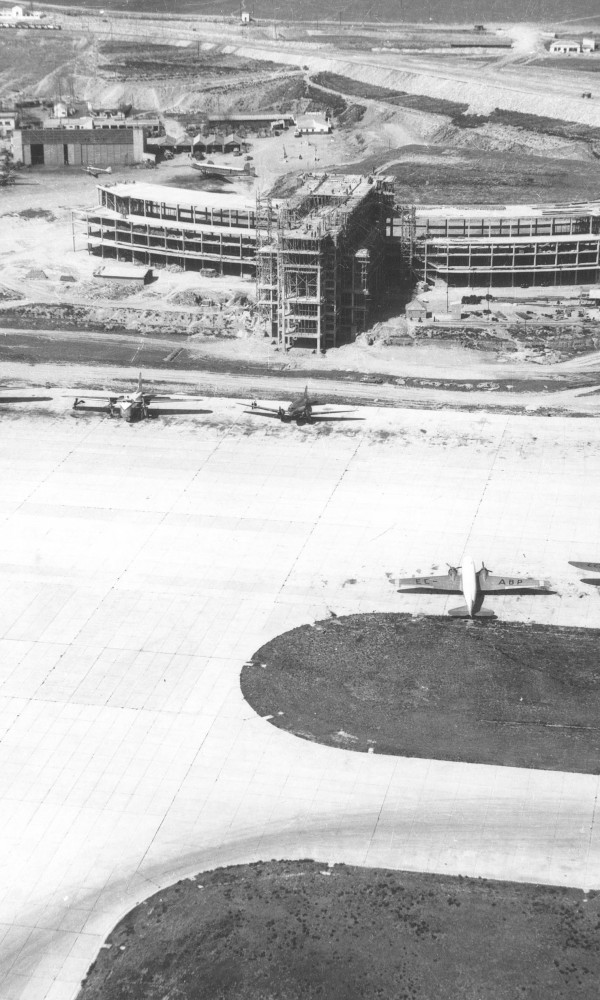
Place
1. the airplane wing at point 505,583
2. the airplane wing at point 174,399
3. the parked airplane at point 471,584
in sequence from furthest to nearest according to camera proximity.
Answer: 1. the airplane wing at point 174,399
2. the airplane wing at point 505,583
3. the parked airplane at point 471,584

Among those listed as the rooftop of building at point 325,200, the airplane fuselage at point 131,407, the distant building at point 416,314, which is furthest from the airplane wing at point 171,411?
the distant building at point 416,314

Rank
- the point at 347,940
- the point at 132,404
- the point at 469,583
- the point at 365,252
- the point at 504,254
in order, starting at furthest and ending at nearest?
the point at 504,254 → the point at 365,252 → the point at 132,404 → the point at 469,583 → the point at 347,940

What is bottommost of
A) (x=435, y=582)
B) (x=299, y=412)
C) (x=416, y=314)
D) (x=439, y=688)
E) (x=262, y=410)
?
(x=439, y=688)

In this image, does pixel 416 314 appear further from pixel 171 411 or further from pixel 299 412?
pixel 171 411

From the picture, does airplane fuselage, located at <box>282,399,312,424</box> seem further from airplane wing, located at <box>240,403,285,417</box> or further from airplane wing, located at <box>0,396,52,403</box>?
airplane wing, located at <box>0,396,52,403</box>

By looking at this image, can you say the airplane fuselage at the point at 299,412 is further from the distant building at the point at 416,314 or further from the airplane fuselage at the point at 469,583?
the distant building at the point at 416,314

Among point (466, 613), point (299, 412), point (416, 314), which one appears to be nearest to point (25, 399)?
point (299, 412)
